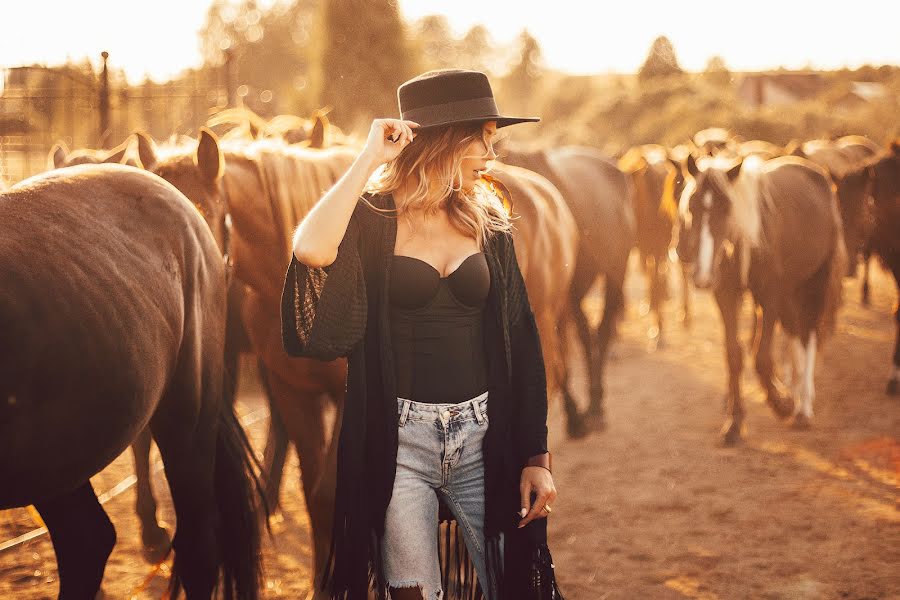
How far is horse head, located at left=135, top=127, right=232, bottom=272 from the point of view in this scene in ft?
12.1

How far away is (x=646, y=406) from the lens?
26.3ft

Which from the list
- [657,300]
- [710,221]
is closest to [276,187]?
[710,221]

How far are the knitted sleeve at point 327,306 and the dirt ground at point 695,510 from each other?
1.89 metres

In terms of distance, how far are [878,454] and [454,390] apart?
16.6 ft

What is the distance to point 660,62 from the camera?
1896 inches

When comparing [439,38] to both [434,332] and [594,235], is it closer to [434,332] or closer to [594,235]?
[594,235]

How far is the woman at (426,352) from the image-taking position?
93.1 inches

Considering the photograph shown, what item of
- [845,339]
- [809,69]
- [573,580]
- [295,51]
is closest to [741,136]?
[845,339]

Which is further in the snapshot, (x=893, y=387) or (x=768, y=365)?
(x=893, y=387)

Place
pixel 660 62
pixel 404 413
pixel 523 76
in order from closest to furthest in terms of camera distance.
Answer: pixel 404 413, pixel 660 62, pixel 523 76

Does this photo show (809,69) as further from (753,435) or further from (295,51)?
(753,435)

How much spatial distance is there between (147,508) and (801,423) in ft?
16.8

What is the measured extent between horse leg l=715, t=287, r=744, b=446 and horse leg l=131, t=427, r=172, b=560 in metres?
4.23

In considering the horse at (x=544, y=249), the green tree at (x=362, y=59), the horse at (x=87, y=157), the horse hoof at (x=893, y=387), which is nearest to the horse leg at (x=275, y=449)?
the horse at (x=87, y=157)
